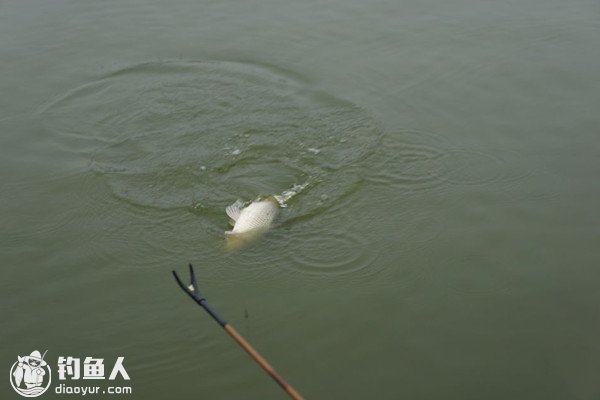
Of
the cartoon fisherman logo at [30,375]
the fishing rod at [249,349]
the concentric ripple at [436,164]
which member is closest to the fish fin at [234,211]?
the concentric ripple at [436,164]

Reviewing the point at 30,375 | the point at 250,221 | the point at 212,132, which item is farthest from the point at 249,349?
the point at 212,132

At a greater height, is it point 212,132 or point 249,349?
point 212,132

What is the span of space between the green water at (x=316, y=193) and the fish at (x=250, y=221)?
0.40 feet

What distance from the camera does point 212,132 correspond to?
6.90 m

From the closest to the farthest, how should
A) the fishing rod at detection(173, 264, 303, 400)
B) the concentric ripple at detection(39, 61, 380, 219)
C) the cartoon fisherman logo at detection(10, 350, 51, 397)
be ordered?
the fishing rod at detection(173, 264, 303, 400), the cartoon fisherman logo at detection(10, 350, 51, 397), the concentric ripple at detection(39, 61, 380, 219)

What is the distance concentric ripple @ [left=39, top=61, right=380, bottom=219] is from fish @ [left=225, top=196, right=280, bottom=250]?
24 centimetres

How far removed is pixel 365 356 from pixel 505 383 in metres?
0.88

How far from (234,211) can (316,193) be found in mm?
730

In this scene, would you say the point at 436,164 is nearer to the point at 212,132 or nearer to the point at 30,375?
the point at 212,132

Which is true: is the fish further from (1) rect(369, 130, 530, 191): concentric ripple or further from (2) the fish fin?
(1) rect(369, 130, 530, 191): concentric ripple

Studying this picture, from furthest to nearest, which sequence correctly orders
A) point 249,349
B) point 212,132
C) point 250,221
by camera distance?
point 212,132
point 250,221
point 249,349

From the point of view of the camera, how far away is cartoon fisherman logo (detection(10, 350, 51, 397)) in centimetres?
455

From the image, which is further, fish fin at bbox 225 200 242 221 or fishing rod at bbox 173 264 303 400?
fish fin at bbox 225 200 242 221

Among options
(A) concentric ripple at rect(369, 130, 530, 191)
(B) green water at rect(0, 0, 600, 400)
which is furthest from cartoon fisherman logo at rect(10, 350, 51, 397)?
(A) concentric ripple at rect(369, 130, 530, 191)
